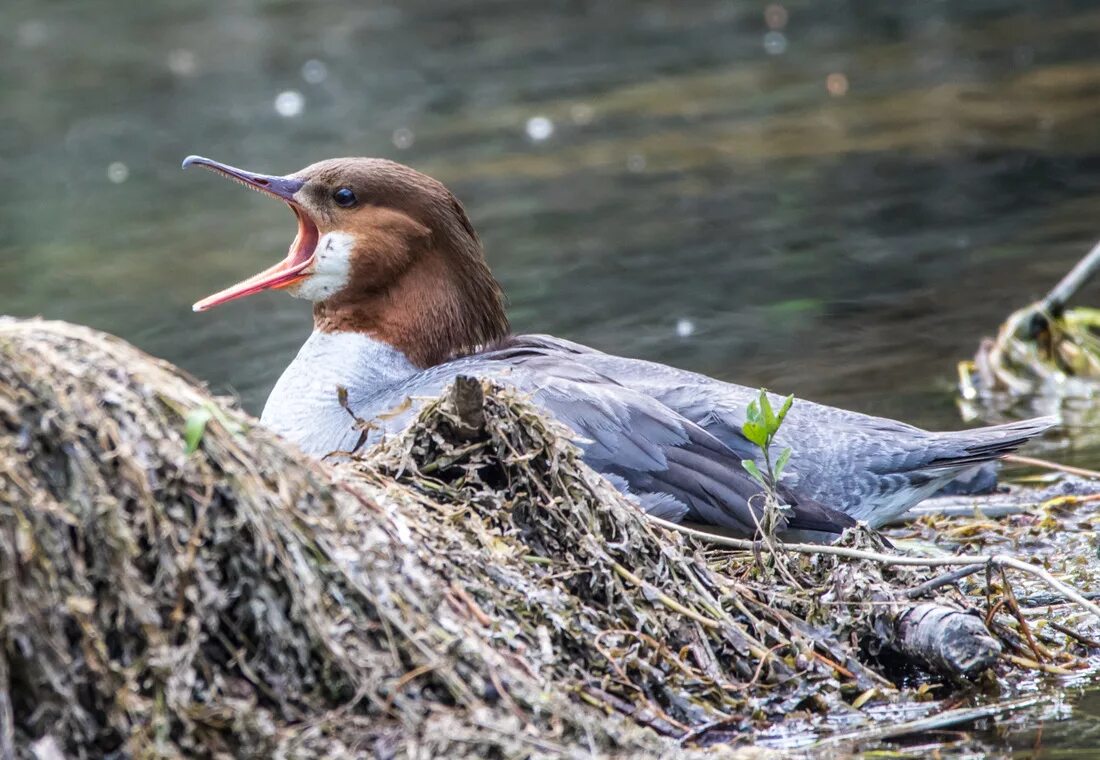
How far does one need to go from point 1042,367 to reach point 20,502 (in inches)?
214

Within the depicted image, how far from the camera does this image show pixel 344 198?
5695mm

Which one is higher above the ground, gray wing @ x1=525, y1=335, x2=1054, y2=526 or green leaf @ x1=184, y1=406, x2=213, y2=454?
green leaf @ x1=184, y1=406, x2=213, y2=454

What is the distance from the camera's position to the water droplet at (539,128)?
13977 millimetres

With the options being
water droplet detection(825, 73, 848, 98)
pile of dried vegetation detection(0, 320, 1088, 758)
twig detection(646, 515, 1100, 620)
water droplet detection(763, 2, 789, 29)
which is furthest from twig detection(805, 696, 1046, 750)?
water droplet detection(763, 2, 789, 29)

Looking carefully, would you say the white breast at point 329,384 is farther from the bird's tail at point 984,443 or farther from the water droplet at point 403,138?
the water droplet at point 403,138

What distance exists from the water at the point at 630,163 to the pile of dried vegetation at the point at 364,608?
0.63m

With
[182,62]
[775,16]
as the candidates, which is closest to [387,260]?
[775,16]

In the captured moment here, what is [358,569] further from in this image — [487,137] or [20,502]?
[487,137]

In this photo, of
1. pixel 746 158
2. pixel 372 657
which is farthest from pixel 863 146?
pixel 372 657

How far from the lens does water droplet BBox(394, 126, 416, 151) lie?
13.8 meters

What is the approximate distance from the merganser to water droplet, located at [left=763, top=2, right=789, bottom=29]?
1256cm

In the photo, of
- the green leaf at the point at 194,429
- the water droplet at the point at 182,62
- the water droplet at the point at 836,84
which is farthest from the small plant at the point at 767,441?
the water droplet at the point at 182,62

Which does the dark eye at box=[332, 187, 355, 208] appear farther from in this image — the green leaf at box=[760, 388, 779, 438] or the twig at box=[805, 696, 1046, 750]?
the twig at box=[805, 696, 1046, 750]

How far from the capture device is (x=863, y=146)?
12.7 m
